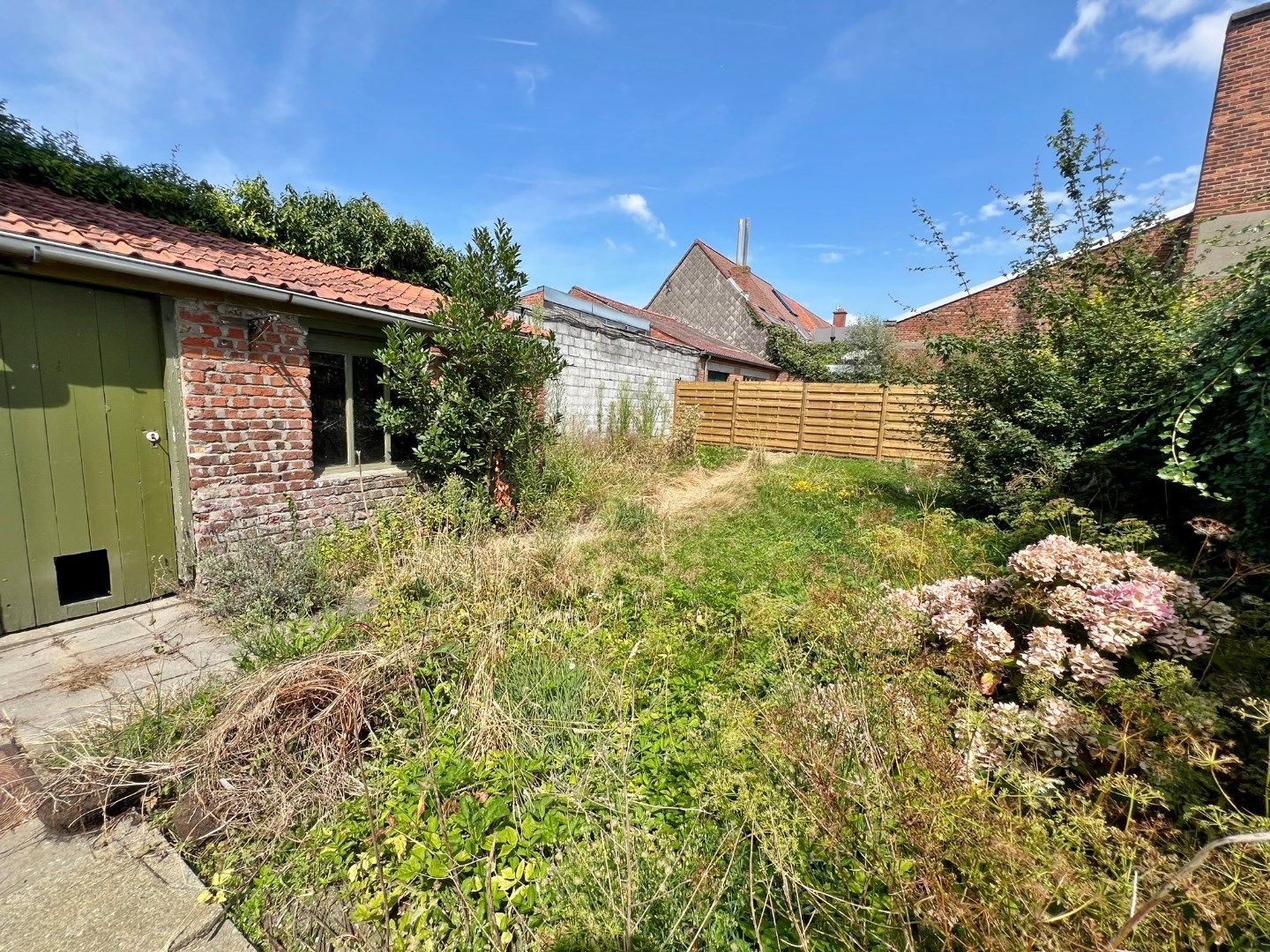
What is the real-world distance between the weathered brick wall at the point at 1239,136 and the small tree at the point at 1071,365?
5.63 metres

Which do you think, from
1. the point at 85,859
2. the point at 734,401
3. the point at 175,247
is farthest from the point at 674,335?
the point at 85,859

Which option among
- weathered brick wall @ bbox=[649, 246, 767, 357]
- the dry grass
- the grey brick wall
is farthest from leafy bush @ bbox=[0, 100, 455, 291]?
weathered brick wall @ bbox=[649, 246, 767, 357]

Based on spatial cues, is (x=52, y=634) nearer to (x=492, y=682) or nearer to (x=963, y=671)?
(x=492, y=682)

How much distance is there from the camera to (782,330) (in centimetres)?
2031

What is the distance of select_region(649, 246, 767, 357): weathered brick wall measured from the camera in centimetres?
2058

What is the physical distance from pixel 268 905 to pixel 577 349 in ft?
29.7

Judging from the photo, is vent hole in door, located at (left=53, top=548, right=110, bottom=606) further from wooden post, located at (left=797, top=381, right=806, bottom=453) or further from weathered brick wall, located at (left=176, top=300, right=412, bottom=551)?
wooden post, located at (left=797, top=381, right=806, bottom=453)

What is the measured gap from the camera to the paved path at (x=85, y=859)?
1638 millimetres

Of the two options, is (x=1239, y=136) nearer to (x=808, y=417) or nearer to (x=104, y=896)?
(x=808, y=417)

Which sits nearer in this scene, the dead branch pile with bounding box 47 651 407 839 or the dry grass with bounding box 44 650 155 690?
the dead branch pile with bounding box 47 651 407 839

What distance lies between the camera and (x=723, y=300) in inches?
825

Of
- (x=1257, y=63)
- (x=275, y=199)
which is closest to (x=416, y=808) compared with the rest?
(x=275, y=199)

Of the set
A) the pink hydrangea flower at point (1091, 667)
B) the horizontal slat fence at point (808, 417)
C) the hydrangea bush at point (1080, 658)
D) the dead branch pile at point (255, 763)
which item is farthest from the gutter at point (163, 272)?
the horizontal slat fence at point (808, 417)

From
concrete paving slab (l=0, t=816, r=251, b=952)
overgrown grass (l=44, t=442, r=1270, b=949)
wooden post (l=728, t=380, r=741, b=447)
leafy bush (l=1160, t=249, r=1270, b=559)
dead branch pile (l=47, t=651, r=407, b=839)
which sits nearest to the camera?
overgrown grass (l=44, t=442, r=1270, b=949)
